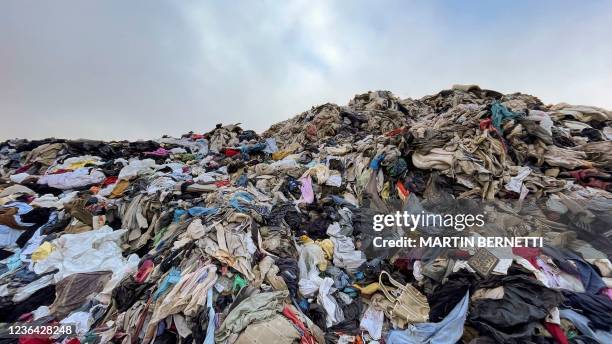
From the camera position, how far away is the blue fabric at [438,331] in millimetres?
2794

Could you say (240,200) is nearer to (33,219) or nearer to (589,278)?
(33,219)

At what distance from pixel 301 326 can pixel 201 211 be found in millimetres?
2313

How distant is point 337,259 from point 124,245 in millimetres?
3240

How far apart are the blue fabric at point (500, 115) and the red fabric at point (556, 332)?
3266 mm

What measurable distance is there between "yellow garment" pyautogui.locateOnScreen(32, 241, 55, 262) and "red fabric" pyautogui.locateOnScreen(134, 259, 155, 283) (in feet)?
5.20

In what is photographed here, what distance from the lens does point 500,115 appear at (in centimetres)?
511

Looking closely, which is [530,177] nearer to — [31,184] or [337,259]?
[337,259]

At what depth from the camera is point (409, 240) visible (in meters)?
3.87

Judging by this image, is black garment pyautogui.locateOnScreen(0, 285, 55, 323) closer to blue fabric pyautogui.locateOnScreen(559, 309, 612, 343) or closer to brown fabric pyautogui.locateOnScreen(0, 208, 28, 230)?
brown fabric pyautogui.locateOnScreen(0, 208, 28, 230)

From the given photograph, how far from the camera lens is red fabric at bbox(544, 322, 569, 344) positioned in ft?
8.39

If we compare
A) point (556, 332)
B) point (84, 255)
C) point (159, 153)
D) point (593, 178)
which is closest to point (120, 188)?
point (84, 255)

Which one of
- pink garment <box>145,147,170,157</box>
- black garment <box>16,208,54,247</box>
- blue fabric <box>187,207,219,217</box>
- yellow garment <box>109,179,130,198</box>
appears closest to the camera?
blue fabric <box>187,207,219,217</box>

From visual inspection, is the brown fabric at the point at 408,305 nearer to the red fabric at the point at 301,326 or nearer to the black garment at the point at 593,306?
the red fabric at the point at 301,326

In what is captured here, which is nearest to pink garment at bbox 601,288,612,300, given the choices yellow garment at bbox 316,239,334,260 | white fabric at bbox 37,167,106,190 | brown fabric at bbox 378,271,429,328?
brown fabric at bbox 378,271,429,328
